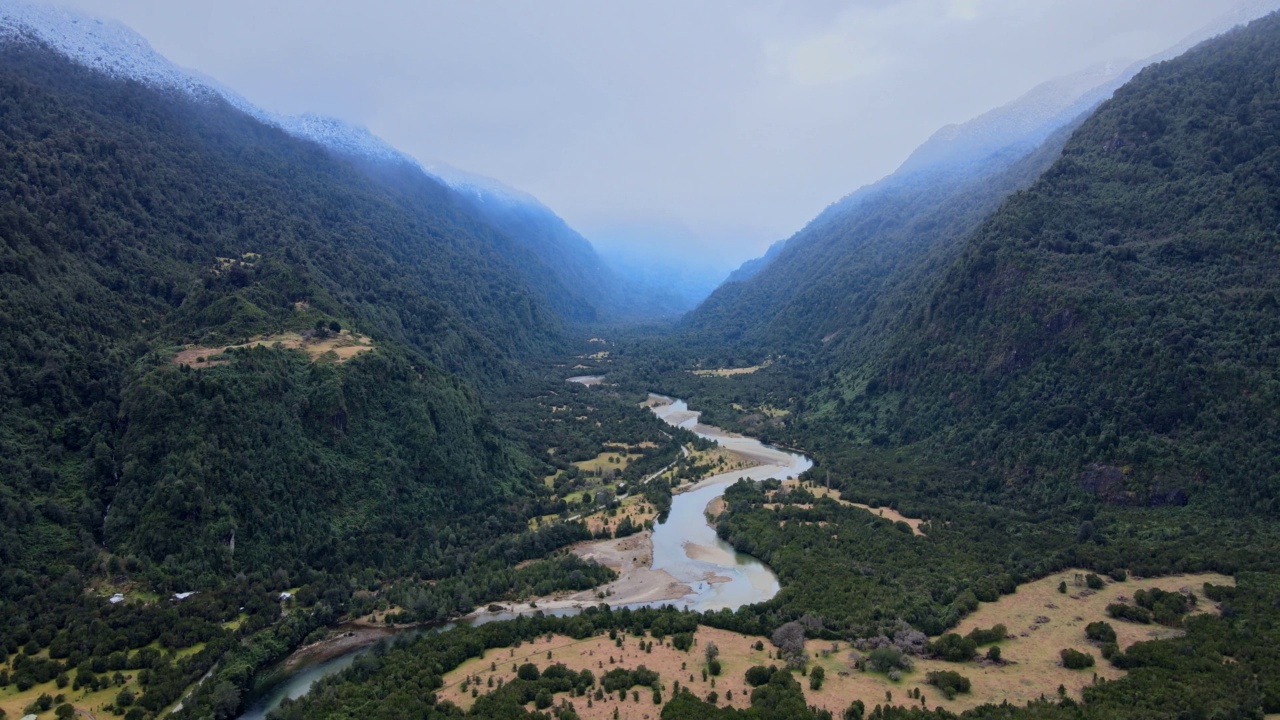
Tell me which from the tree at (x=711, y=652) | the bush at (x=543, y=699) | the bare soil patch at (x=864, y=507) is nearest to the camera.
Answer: the bush at (x=543, y=699)

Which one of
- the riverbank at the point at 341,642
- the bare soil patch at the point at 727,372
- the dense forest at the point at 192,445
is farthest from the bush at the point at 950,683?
the bare soil patch at the point at 727,372

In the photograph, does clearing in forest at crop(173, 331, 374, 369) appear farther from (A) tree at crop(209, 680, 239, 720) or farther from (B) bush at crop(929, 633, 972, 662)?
(B) bush at crop(929, 633, 972, 662)

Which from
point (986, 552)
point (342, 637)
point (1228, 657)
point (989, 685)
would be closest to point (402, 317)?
point (342, 637)

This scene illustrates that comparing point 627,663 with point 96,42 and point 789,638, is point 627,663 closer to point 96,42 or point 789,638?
point 789,638

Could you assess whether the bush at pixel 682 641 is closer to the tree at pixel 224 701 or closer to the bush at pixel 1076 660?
the bush at pixel 1076 660

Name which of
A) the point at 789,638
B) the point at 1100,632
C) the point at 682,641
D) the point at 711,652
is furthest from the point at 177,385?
the point at 1100,632

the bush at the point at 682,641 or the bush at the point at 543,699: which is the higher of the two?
the bush at the point at 543,699

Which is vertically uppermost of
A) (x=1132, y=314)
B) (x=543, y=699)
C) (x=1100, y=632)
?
(x=1132, y=314)
